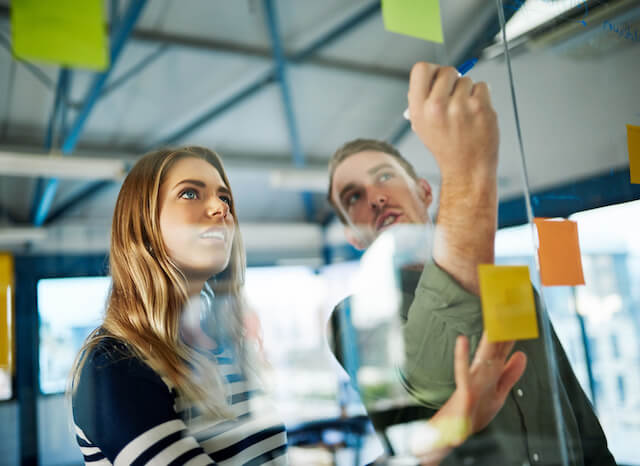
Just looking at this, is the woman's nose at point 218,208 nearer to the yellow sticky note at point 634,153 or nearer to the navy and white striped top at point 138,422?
the navy and white striped top at point 138,422

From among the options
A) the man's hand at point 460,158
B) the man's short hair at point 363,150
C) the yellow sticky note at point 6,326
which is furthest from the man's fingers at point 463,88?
the yellow sticky note at point 6,326

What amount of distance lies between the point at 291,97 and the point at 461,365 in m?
0.60

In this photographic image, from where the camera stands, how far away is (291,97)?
3.33ft

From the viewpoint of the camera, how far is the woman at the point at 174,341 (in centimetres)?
60

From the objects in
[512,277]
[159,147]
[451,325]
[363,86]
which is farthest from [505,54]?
[159,147]

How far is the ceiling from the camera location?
80 centimetres

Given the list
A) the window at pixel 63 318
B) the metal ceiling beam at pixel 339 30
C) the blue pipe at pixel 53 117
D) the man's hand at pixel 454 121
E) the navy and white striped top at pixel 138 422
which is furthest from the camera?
the metal ceiling beam at pixel 339 30

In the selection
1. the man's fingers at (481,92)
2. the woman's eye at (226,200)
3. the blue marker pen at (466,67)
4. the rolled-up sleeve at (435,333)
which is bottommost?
the rolled-up sleeve at (435,333)

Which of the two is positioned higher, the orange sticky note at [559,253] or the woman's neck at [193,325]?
the orange sticky note at [559,253]

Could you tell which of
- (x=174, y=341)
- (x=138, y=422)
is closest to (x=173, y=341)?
(x=174, y=341)

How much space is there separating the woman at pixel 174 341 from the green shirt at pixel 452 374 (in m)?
0.19

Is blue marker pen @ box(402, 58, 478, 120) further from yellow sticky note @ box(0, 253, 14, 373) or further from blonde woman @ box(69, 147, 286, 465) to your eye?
yellow sticky note @ box(0, 253, 14, 373)

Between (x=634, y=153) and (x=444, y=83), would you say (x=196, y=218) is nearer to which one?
(x=444, y=83)

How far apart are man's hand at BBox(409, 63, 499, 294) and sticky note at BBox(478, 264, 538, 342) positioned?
23 mm
